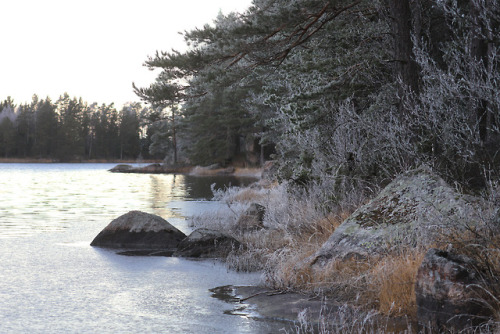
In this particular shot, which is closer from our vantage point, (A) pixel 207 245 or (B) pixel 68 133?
(A) pixel 207 245

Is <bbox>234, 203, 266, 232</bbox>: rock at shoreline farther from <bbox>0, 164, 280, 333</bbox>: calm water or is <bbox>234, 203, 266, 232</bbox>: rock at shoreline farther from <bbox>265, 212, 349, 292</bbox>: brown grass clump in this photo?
<bbox>265, 212, 349, 292</bbox>: brown grass clump

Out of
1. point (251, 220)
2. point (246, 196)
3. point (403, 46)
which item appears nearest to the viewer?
point (403, 46)

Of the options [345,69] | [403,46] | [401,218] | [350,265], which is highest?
[403,46]

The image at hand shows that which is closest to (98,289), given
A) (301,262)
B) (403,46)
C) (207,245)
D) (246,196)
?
(301,262)

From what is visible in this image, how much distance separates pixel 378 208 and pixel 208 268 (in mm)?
3512

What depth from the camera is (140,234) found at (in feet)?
42.2

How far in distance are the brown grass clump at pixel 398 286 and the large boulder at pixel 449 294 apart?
0.33 m

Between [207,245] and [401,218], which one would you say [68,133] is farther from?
[401,218]

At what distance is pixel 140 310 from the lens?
7.28m

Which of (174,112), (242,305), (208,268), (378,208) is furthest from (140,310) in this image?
(174,112)

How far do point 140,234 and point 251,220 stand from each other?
10.3 ft

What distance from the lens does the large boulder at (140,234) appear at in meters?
12.6

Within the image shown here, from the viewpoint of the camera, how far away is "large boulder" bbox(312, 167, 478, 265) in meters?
7.02

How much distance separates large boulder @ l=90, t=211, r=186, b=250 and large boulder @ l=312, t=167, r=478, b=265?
17.2ft
